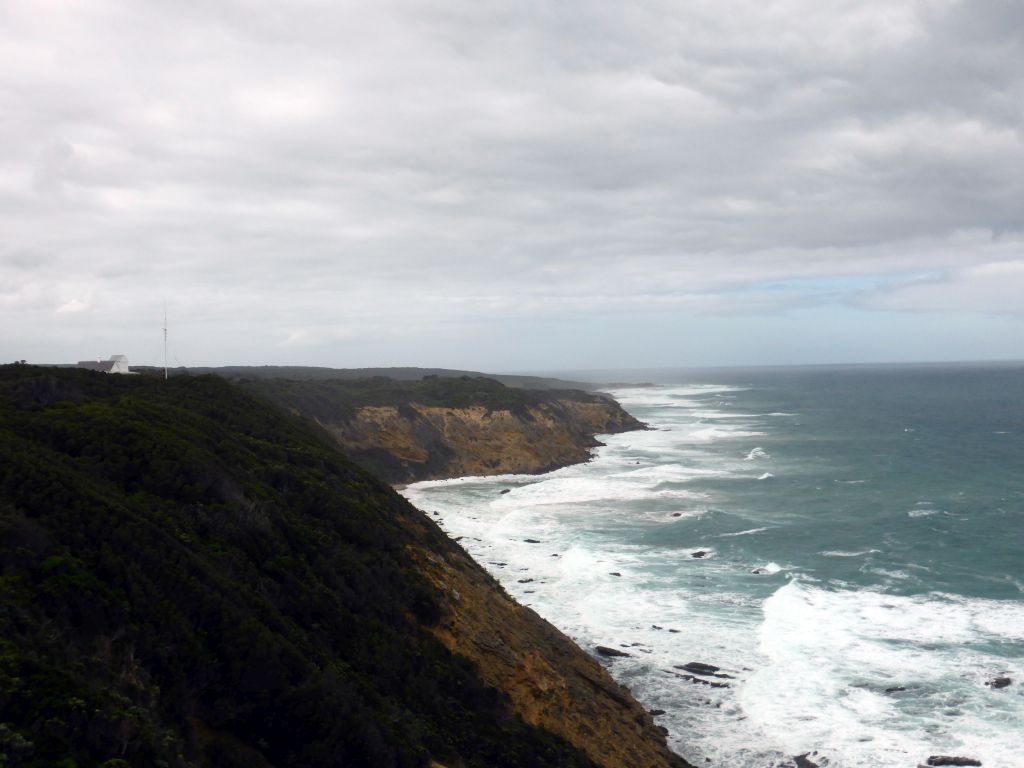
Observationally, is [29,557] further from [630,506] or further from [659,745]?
[630,506]

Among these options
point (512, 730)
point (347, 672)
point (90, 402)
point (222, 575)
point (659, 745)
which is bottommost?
point (659, 745)

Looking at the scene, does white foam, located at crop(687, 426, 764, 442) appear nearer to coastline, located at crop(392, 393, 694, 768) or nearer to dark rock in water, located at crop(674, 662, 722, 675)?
dark rock in water, located at crop(674, 662, 722, 675)

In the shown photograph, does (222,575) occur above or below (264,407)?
below

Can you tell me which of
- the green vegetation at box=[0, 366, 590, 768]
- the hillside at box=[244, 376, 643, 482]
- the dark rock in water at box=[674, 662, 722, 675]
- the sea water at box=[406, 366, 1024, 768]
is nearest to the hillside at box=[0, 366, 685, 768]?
the green vegetation at box=[0, 366, 590, 768]

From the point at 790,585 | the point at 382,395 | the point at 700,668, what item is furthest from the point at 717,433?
the point at 700,668

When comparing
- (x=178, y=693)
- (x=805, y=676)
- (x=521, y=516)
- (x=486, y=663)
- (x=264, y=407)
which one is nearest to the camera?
(x=178, y=693)

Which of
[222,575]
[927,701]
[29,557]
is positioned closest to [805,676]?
[927,701]

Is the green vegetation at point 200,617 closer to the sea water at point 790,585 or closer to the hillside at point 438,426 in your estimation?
the sea water at point 790,585
